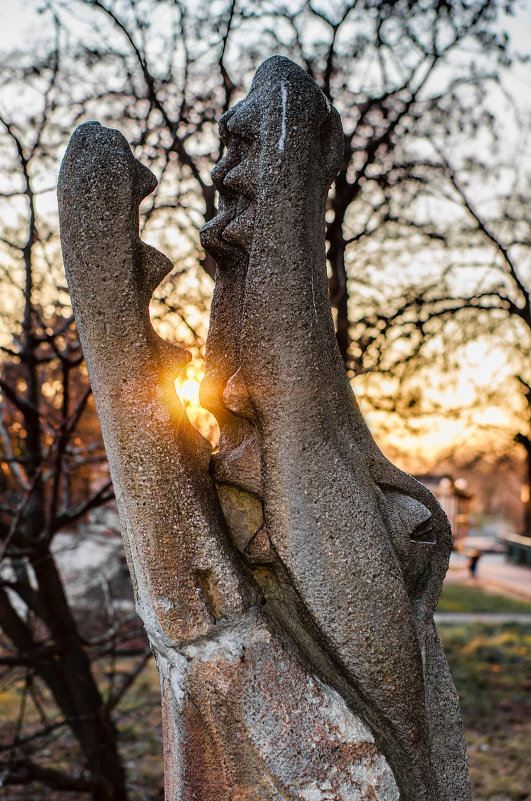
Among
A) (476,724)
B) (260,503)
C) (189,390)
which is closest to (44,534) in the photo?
(189,390)

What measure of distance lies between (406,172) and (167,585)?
5.36m

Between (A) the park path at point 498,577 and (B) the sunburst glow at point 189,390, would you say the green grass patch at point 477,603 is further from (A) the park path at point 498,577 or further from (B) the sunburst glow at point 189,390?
(B) the sunburst glow at point 189,390

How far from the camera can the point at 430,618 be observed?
2164mm

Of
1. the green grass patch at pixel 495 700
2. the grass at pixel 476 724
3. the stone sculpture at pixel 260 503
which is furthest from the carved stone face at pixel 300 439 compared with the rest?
the green grass patch at pixel 495 700

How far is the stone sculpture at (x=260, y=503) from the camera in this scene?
6.10 feet

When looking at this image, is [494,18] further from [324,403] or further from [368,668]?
[368,668]

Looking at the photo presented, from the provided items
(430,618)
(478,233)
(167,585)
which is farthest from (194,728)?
(478,233)

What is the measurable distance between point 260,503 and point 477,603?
520 inches

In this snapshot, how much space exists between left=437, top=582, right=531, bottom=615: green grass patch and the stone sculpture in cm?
1182

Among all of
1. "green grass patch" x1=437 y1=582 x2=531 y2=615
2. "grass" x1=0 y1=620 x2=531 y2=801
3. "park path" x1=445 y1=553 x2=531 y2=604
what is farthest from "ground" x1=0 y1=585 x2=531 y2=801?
"park path" x1=445 y1=553 x2=531 y2=604

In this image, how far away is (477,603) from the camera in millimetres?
14023

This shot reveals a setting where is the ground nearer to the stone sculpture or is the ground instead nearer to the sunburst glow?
the sunburst glow

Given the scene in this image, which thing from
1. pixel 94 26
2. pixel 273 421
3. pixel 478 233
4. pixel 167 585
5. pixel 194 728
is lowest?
pixel 194 728

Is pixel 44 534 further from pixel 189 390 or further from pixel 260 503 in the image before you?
pixel 260 503
